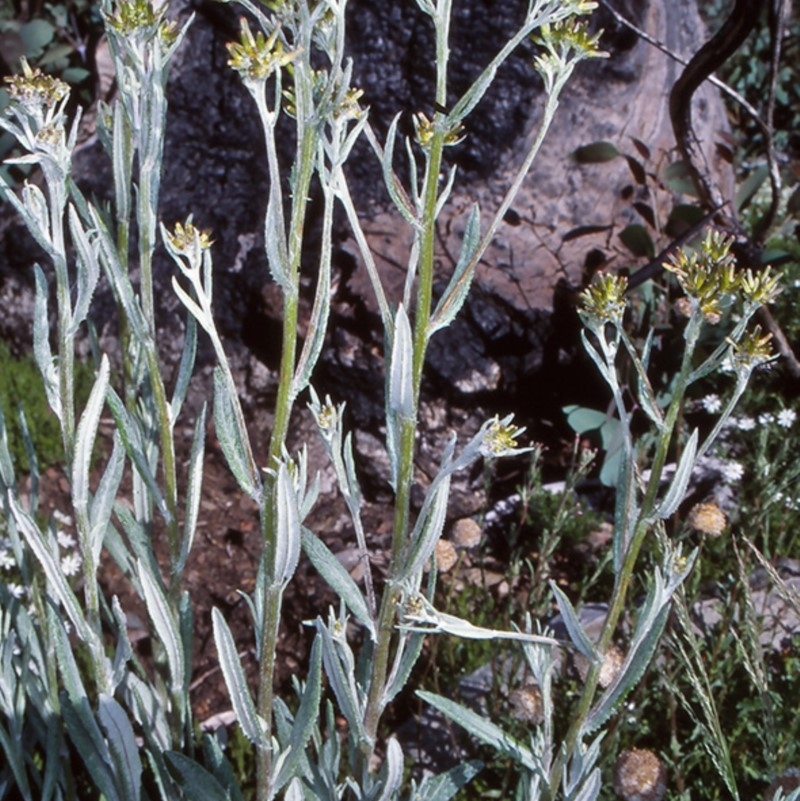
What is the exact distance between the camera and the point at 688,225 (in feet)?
9.40

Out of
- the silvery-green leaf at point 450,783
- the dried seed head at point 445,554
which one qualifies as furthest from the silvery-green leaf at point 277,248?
the dried seed head at point 445,554

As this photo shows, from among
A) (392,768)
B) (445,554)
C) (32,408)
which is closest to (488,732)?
(392,768)

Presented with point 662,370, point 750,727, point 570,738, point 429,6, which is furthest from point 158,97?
point 662,370

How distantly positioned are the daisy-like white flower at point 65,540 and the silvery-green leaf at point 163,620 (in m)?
1.26

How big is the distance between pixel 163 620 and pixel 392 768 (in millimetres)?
365

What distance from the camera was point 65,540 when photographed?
2.66 m

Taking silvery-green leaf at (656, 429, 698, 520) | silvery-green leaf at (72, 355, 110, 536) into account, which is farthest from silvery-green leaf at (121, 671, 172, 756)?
silvery-green leaf at (656, 429, 698, 520)

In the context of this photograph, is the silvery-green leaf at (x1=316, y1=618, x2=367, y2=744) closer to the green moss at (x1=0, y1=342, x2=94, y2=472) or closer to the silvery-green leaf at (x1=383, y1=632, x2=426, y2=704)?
the silvery-green leaf at (x1=383, y1=632, x2=426, y2=704)

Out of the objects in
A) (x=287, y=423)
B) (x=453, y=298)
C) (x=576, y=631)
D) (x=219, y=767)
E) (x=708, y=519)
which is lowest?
(x=219, y=767)

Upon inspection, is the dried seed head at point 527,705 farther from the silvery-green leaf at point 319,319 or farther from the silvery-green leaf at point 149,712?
the silvery-green leaf at point 319,319

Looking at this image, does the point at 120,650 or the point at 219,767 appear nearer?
the point at 120,650

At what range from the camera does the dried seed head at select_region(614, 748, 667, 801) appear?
1.74 meters

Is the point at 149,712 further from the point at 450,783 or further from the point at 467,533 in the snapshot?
the point at 467,533

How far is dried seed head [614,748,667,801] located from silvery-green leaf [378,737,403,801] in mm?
545
